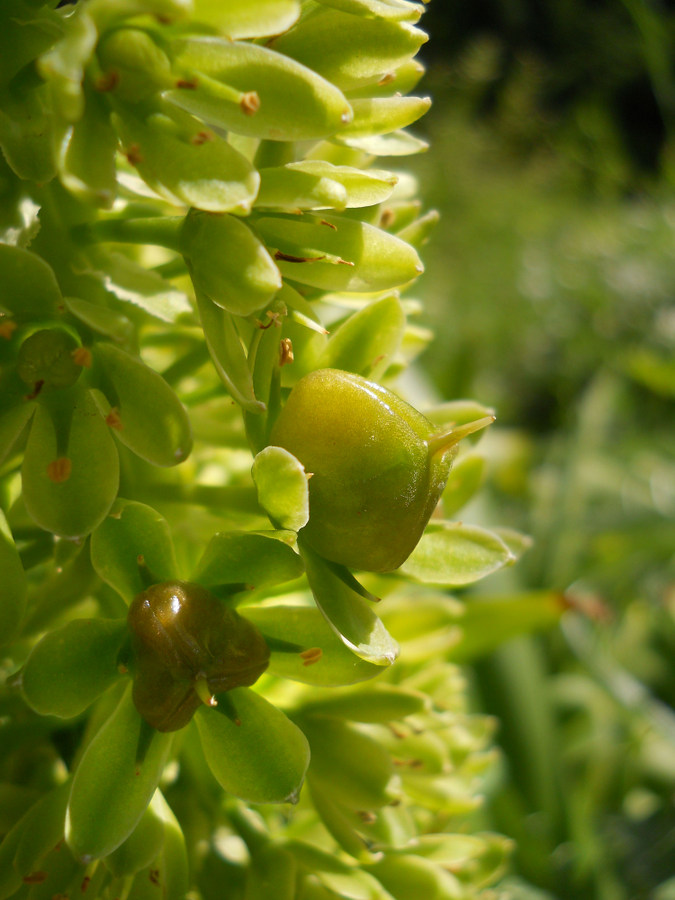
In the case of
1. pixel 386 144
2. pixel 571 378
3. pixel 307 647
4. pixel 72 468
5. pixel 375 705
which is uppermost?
pixel 386 144

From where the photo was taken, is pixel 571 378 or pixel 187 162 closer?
pixel 187 162

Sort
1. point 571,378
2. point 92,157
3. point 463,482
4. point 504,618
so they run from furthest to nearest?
point 571,378 < point 504,618 < point 463,482 < point 92,157

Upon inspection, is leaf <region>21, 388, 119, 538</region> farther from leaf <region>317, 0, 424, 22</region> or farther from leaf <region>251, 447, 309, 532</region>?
leaf <region>317, 0, 424, 22</region>

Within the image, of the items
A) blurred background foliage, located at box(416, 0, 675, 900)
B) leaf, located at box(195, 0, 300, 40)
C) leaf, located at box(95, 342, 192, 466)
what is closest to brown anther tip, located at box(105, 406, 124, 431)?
leaf, located at box(95, 342, 192, 466)

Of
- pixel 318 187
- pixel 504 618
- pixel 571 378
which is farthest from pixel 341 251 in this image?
pixel 571 378

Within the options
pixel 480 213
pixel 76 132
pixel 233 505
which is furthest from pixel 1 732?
pixel 480 213

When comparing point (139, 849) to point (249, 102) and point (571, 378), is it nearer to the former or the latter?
point (249, 102)
